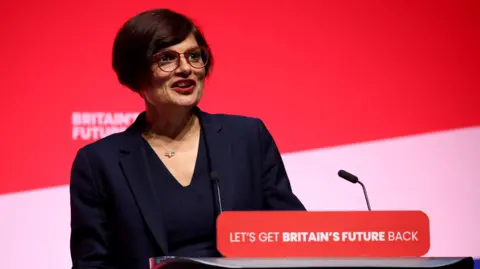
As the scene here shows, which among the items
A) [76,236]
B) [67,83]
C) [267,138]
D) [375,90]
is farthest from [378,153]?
[76,236]

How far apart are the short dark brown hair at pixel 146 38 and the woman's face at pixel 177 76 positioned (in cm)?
2

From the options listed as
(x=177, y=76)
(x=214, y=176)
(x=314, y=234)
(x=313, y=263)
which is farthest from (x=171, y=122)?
(x=313, y=263)

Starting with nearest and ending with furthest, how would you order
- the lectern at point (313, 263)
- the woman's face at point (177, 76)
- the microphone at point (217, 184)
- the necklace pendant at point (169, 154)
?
the lectern at point (313, 263)
the microphone at point (217, 184)
the woman's face at point (177, 76)
the necklace pendant at point (169, 154)

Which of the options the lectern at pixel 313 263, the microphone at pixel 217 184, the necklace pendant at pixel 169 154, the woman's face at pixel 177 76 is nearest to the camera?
the lectern at pixel 313 263

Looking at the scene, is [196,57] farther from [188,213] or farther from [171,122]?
[188,213]

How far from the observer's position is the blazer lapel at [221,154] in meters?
2.37

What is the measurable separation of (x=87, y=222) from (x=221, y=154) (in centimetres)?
44

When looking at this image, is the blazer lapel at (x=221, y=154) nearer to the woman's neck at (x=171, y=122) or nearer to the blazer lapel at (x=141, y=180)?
the woman's neck at (x=171, y=122)

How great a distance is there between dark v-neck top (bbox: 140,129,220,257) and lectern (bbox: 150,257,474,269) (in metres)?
0.66

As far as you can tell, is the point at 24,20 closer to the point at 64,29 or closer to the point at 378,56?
the point at 64,29

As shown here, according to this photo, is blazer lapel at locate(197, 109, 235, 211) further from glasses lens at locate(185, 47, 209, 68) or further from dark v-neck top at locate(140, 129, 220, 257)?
glasses lens at locate(185, 47, 209, 68)

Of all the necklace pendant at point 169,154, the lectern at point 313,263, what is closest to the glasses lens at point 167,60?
the necklace pendant at point 169,154

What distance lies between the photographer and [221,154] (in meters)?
2.46

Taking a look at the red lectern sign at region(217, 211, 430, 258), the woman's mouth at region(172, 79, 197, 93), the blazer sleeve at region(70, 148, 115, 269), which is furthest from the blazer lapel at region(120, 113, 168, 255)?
the red lectern sign at region(217, 211, 430, 258)
